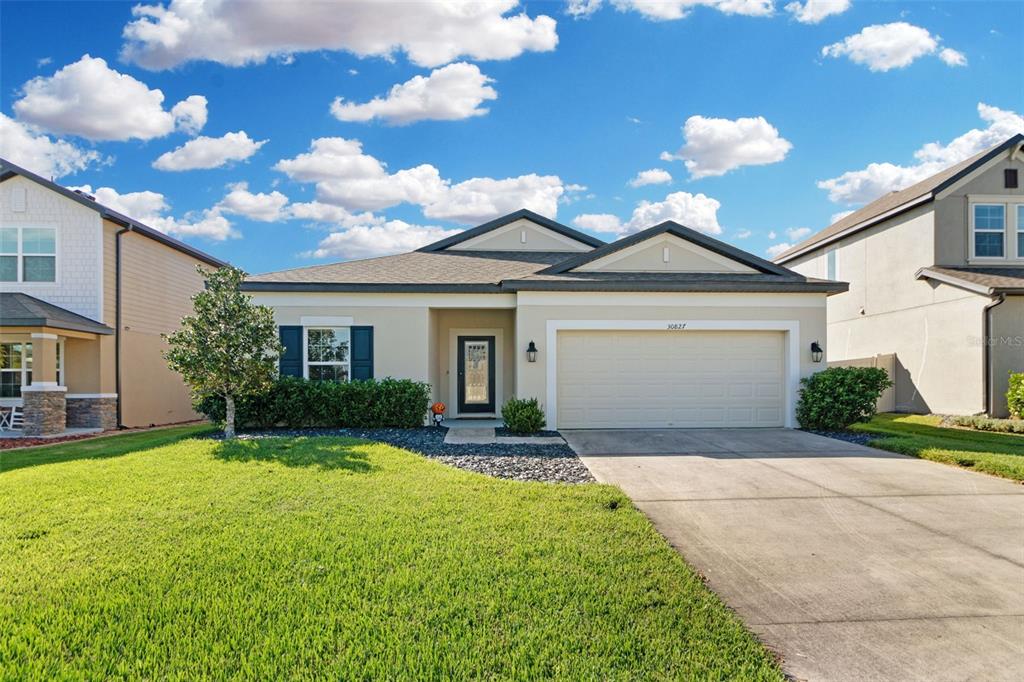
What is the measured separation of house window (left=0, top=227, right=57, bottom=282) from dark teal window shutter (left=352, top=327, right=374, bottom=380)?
27.3ft

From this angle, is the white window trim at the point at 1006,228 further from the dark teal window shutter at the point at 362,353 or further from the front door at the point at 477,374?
the dark teal window shutter at the point at 362,353

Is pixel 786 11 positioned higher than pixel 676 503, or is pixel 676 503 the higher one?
pixel 786 11

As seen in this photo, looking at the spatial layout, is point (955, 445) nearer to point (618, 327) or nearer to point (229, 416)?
point (618, 327)

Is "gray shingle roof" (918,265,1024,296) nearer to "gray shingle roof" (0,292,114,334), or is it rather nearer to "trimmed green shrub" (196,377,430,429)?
"trimmed green shrub" (196,377,430,429)

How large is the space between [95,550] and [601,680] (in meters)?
4.12

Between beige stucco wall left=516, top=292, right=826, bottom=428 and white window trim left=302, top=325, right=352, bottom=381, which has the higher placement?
beige stucco wall left=516, top=292, right=826, bottom=428

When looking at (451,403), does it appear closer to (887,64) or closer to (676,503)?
(676,503)

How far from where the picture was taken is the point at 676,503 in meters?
6.23

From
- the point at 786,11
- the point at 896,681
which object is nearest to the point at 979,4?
the point at 786,11

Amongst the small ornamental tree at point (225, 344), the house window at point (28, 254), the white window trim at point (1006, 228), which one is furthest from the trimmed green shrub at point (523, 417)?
the white window trim at point (1006, 228)

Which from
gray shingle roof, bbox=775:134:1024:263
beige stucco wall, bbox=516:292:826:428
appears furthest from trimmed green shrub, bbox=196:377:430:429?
gray shingle roof, bbox=775:134:1024:263

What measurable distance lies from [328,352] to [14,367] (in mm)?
8364

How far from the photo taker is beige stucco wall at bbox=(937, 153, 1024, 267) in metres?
15.1

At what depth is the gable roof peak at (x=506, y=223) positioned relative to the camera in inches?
658
